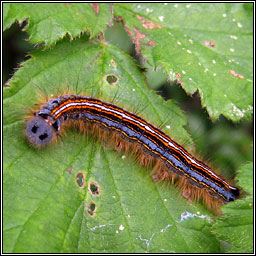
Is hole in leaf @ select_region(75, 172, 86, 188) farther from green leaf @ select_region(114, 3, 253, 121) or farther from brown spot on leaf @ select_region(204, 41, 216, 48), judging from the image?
brown spot on leaf @ select_region(204, 41, 216, 48)

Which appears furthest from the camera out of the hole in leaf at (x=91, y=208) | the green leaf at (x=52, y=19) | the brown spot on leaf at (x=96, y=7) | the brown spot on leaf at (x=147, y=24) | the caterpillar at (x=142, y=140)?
the brown spot on leaf at (x=147, y=24)

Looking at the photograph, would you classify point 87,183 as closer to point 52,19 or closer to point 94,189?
point 94,189

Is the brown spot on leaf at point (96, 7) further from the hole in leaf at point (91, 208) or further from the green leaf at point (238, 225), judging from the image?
the green leaf at point (238, 225)

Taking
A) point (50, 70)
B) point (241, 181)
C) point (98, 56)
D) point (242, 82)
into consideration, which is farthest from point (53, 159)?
point (242, 82)

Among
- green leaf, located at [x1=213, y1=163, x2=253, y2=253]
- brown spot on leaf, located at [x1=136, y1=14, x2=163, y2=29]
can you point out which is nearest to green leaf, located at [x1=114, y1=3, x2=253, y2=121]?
brown spot on leaf, located at [x1=136, y1=14, x2=163, y2=29]

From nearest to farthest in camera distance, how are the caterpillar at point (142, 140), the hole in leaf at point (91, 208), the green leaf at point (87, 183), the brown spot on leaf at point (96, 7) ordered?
the green leaf at point (87, 183), the hole in leaf at point (91, 208), the caterpillar at point (142, 140), the brown spot on leaf at point (96, 7)

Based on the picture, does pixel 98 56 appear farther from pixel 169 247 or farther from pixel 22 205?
pixel 169 247

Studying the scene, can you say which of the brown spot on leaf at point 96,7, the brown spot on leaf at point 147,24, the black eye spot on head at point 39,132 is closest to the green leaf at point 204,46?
the brown spot on leaf at point 147,24
